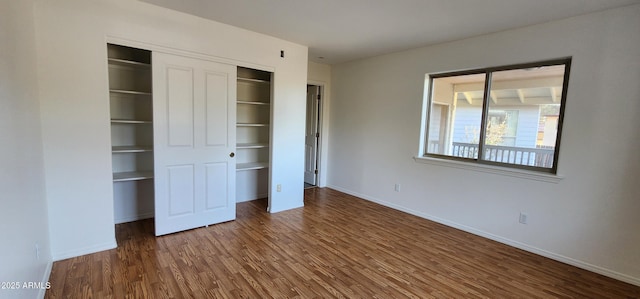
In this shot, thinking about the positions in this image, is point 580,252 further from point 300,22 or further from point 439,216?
point 300,22

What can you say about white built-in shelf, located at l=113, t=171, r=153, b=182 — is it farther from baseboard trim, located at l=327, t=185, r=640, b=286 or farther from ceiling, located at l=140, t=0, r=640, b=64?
baseboard trim, located at l=327, t=185, r=640, b=286

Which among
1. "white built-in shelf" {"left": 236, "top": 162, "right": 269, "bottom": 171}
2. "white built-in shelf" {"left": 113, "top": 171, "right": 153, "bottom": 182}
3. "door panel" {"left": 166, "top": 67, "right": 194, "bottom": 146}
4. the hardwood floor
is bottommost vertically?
the hardwood floor

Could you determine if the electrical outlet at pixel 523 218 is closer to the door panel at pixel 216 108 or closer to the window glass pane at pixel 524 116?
the window glass pane at pixel 524 116

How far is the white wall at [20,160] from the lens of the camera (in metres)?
1.47

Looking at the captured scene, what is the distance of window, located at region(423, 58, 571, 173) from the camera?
3049 mm

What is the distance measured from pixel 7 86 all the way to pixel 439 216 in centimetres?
439

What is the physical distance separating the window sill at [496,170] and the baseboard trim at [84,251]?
389 centimetres

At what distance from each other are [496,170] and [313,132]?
324 centimetres

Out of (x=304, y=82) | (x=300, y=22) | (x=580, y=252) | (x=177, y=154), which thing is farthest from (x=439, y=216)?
(x=177, y=154)

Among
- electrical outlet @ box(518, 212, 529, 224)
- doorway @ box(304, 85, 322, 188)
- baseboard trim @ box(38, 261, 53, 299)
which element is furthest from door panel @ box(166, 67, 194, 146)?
electrical outlet @ box(518, 212, 529, 224)

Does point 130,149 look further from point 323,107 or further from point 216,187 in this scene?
point 323,107

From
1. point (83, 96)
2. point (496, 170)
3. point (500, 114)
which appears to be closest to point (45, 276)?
point (83, 96)

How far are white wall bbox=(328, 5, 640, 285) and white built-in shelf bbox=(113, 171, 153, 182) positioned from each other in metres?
3.44

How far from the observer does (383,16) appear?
2891 millimetres
